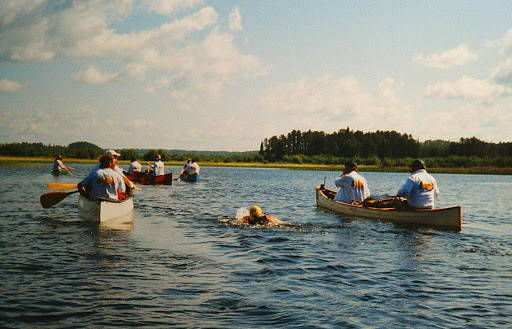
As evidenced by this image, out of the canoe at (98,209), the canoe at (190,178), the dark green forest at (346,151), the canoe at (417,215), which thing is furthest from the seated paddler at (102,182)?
the dark green forest at (346,151)

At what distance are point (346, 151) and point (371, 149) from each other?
9.43 m

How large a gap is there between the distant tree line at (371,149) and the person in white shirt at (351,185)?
89.5 m

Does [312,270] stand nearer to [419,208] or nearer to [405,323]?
[405,323]

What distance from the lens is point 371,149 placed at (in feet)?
500

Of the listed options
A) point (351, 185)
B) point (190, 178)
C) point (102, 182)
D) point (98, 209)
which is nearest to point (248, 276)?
point (98, 209)

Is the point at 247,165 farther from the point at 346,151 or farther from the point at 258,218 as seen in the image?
the point at 258,218

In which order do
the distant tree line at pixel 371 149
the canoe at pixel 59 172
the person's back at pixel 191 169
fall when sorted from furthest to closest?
the distant tree line at pixel 371 149
the canoe at pixel 59 172
the person's back at pixel 191 169

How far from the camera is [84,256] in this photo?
32.9 ft

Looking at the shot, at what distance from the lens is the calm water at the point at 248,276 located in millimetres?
6489

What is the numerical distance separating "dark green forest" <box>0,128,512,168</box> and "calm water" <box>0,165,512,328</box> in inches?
3507

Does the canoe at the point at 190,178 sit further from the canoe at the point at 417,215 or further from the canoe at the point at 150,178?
the canoe at the point at 417,215

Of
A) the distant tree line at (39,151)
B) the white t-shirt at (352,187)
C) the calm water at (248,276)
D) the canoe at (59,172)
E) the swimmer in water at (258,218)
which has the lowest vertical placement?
the calm water at (248,276)

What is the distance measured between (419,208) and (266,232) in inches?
222

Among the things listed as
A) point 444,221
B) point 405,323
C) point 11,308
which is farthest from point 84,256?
point 444,221
